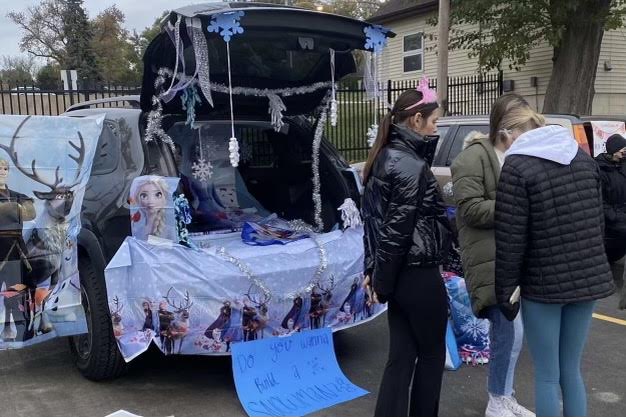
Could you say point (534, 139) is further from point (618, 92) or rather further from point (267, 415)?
point (618, 92)

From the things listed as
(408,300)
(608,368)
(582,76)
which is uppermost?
(582,76)

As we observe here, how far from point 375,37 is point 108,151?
1.97 meters

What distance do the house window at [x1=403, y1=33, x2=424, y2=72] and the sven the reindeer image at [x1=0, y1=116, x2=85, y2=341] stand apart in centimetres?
1957

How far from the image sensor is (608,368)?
434 cm

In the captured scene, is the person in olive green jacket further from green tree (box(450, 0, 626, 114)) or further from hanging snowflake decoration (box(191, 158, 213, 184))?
green tree (box(450, 0, 626, 114))

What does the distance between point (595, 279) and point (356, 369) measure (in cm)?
209

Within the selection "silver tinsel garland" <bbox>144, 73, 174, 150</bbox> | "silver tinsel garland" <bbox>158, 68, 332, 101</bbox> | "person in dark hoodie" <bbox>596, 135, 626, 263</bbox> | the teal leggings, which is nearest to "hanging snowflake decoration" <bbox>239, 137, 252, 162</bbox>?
"silver tinsel garland" <bbox>158, 68, 332, 101</bbox>

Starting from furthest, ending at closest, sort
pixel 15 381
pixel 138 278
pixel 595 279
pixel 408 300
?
pixel 15 381 < pixel 138 278 < pixel 408 300 < pixel 595 279

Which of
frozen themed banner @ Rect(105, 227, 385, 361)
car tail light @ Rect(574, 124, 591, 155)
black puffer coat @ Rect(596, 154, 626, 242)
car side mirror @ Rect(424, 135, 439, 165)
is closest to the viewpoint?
car side mirror @ Rect(424, 135, 439, 165)

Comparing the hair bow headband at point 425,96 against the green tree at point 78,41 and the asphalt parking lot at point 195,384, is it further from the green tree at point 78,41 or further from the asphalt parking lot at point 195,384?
the green tree at point 78,41

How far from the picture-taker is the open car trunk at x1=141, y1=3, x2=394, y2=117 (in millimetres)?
3826

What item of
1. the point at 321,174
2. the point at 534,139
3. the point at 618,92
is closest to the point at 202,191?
the point at 321,174

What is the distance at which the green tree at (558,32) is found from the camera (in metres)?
13.1

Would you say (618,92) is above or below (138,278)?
above
